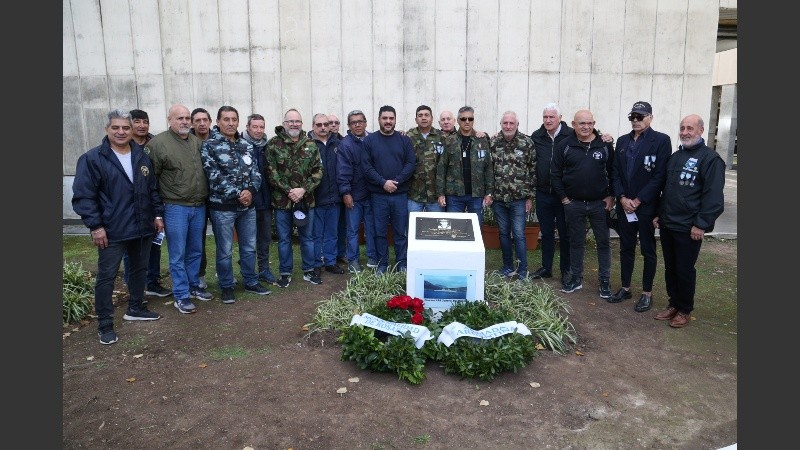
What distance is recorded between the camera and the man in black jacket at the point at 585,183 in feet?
20.1

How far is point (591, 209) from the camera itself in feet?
20.4

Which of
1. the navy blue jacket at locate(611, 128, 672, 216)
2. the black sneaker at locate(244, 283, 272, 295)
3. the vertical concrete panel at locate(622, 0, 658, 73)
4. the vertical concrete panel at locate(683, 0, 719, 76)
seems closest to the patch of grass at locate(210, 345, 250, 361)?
the black sneaker at locate(244, 283, 272, 295)

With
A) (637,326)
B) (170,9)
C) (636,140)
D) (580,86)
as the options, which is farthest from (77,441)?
(580,86)

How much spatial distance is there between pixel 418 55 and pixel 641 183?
15.2ft

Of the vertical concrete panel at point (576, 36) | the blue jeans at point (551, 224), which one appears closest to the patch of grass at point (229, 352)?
the blue jeans at point (551, 224)

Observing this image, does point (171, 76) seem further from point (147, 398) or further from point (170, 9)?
point (147, 398)

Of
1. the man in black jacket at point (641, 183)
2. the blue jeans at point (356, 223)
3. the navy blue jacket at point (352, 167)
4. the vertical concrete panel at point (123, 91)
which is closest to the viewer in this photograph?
the man in black jacket at point (641, 183)

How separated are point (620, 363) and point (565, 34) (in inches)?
243

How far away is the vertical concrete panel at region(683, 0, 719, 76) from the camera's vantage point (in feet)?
29.9

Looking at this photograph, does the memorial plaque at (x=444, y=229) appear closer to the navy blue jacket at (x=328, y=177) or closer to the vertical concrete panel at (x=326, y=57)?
the navy blue jacket at (x=328, y=177)

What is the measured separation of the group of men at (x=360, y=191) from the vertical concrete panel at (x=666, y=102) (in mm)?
3659

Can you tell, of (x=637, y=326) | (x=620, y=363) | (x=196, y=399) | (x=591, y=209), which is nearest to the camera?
(x=196, y=399)

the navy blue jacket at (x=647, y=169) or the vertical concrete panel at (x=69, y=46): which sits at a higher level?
the vertical concrete panel at (x=69, y=46)

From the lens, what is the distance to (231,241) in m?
6.16
